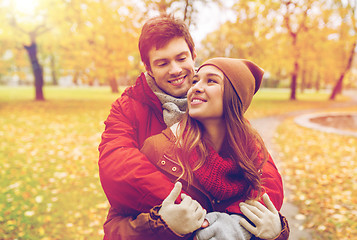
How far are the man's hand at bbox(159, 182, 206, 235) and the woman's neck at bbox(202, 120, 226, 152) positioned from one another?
0.42 meters

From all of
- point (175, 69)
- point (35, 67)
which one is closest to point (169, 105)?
point (175, 69)

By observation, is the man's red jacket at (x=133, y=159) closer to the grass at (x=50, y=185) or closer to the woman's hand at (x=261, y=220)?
the woman's hand at (x=261, y=220)

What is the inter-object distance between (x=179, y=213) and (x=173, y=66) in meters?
0.92

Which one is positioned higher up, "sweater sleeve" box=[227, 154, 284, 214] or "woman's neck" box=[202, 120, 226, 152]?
"woman's neck" box=[202, 120, 226, 152]

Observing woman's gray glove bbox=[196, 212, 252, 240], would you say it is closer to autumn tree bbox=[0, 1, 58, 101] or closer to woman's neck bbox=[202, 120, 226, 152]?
woman's neck bbox=[202, 120, 226, 152]

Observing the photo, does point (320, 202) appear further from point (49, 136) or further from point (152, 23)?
point (49, 136)

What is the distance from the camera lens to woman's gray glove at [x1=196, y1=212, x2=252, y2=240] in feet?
4.52

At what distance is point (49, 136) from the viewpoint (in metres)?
8.82

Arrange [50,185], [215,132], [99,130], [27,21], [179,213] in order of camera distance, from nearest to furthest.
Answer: [179,213], [215,132], [50,185], [99,130], [27,21]

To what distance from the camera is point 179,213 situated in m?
1.33

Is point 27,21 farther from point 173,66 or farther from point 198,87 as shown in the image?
point 198,87

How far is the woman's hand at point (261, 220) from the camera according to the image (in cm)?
143

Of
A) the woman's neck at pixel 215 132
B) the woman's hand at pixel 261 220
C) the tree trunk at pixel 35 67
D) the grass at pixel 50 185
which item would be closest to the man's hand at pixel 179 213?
the woman's hand at pixel 261 220

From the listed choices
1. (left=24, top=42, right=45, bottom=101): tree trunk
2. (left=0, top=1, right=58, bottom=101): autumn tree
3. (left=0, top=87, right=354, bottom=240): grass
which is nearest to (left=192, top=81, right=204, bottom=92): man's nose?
(left=0, top=87, right=354, bottom=240): grass
